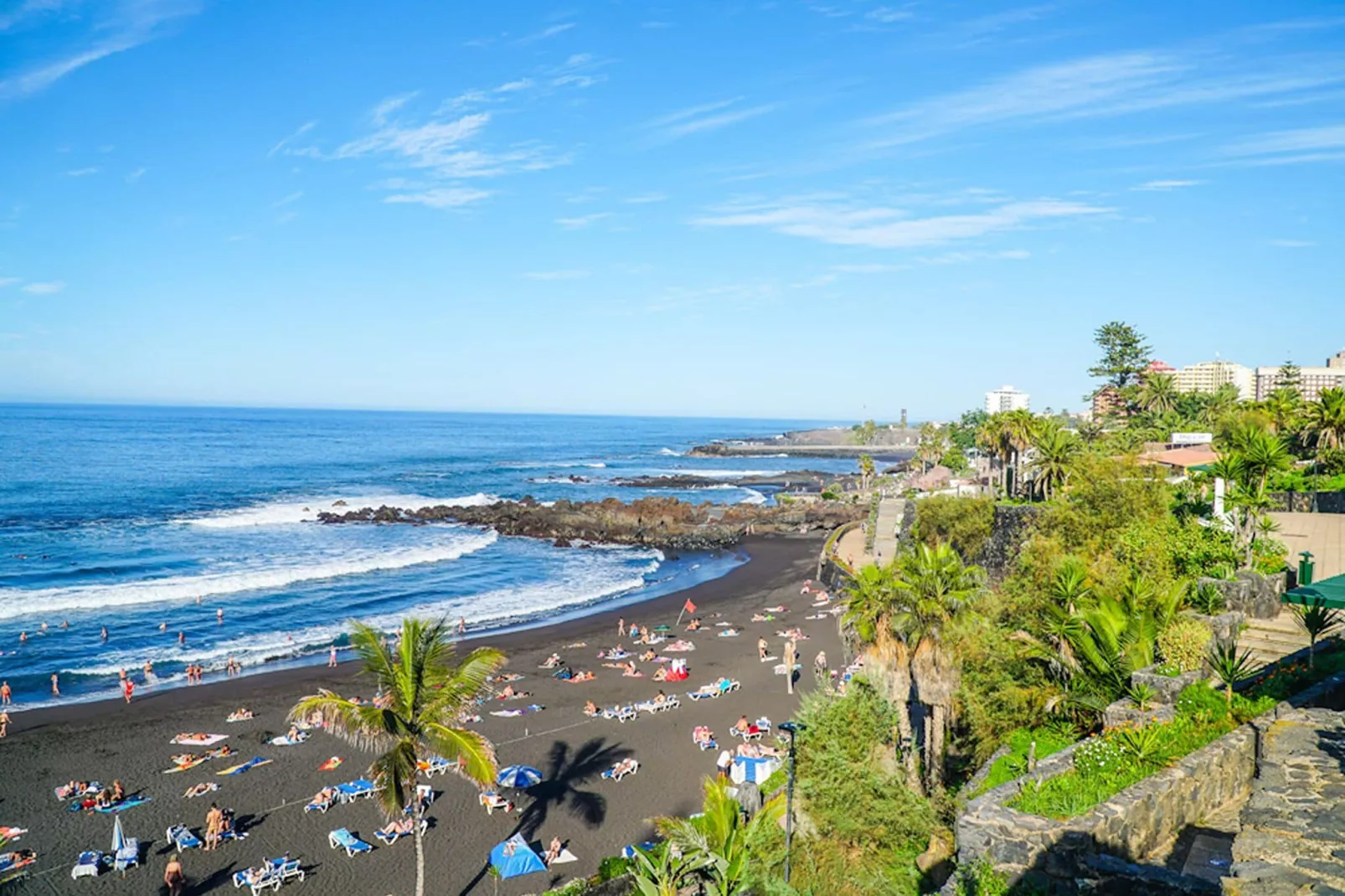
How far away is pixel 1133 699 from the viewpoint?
1295 cm

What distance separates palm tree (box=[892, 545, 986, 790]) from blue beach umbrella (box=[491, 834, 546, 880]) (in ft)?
27.0

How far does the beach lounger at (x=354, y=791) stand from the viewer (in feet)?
68.1

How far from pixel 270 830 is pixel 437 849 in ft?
13.6

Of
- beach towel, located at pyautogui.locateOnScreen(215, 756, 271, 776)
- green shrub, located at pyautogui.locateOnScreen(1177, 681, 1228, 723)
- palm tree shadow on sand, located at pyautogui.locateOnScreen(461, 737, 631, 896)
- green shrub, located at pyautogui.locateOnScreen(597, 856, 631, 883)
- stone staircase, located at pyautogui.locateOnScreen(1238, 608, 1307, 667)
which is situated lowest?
palm tree shadow on sand, located at pyautogui.locateOnScreen(461, 737, 631, 896)

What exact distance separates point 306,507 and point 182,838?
60.8 metres

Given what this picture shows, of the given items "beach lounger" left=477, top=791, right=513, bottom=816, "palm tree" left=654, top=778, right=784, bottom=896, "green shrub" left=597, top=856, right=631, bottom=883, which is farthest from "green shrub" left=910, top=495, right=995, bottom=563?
"palm tree" left=654, top=778, right=784, bottom=896

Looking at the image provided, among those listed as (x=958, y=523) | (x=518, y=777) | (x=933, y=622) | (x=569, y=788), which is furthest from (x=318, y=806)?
(x=958, y=523)

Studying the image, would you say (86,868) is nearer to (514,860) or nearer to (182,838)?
(182,838)

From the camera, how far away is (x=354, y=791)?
20859mm

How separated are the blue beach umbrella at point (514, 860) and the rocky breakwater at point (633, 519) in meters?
45.9

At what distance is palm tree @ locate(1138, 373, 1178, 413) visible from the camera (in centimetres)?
6525

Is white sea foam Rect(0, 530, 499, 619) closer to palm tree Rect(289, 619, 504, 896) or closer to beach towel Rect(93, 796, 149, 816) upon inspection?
beach towel Rect(93, 796, 149, 816)

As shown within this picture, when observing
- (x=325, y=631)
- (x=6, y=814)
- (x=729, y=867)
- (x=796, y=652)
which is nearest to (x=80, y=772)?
(x=6, y=814)

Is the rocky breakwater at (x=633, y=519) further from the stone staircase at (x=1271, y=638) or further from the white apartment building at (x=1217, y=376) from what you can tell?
the white apartment building at (x=1217, y=376)
